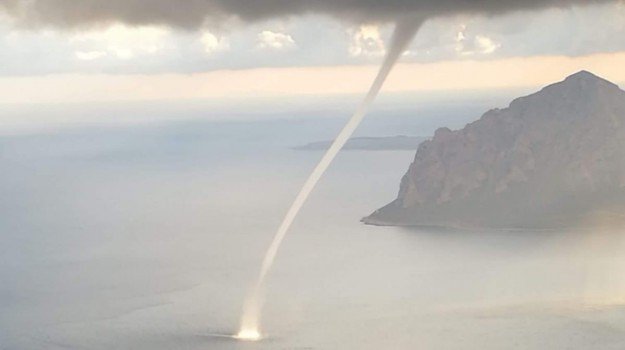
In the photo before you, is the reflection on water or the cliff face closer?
the reflection on water

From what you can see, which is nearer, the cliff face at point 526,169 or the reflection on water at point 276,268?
the reflection on water at point 276,268

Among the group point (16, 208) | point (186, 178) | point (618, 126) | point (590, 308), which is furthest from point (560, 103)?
point (16, 208)

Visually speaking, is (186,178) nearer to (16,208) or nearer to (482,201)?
(16,208)
